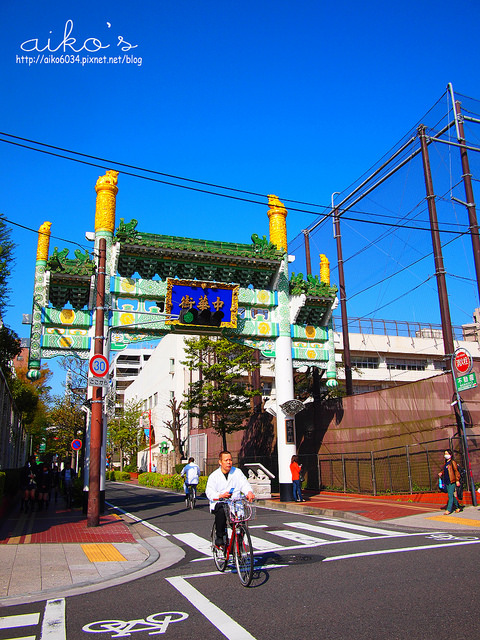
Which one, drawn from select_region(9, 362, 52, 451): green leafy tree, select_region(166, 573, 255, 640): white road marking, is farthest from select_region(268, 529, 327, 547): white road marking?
select_region(9, 362, 52, 451): green leafy tree

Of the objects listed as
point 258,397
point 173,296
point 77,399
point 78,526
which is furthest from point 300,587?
point 77,399

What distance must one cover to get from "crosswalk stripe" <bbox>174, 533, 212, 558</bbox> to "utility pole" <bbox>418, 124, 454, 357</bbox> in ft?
32.5

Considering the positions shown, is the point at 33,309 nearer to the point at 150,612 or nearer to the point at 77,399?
the point at 150,612

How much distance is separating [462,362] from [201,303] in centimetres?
887

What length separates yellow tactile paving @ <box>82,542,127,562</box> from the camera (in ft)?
31.5

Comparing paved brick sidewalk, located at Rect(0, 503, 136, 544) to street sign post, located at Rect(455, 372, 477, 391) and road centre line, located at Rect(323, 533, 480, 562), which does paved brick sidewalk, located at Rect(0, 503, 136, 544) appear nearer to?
road centre line, located at Rect(323, 533, 480, 562)

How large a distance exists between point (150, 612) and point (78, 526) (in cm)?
922

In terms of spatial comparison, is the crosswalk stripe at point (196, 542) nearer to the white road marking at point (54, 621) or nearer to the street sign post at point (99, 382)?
the white road marking at point (54, 621)

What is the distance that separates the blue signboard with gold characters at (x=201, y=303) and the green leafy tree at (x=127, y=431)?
37.8m

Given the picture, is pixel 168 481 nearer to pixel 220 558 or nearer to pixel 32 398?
pixel 32 398

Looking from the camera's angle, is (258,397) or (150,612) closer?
(150,612)

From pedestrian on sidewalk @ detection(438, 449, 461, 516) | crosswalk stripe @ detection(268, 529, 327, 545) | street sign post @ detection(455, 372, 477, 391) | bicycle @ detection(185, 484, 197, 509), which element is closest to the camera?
crosswalk stripe @ detection(268, 529, 327, 545)

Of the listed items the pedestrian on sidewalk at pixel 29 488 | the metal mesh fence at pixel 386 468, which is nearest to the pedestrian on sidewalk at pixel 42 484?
the pedestrian on sidewalk at pixel 29 488

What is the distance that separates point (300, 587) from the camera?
6.82m
